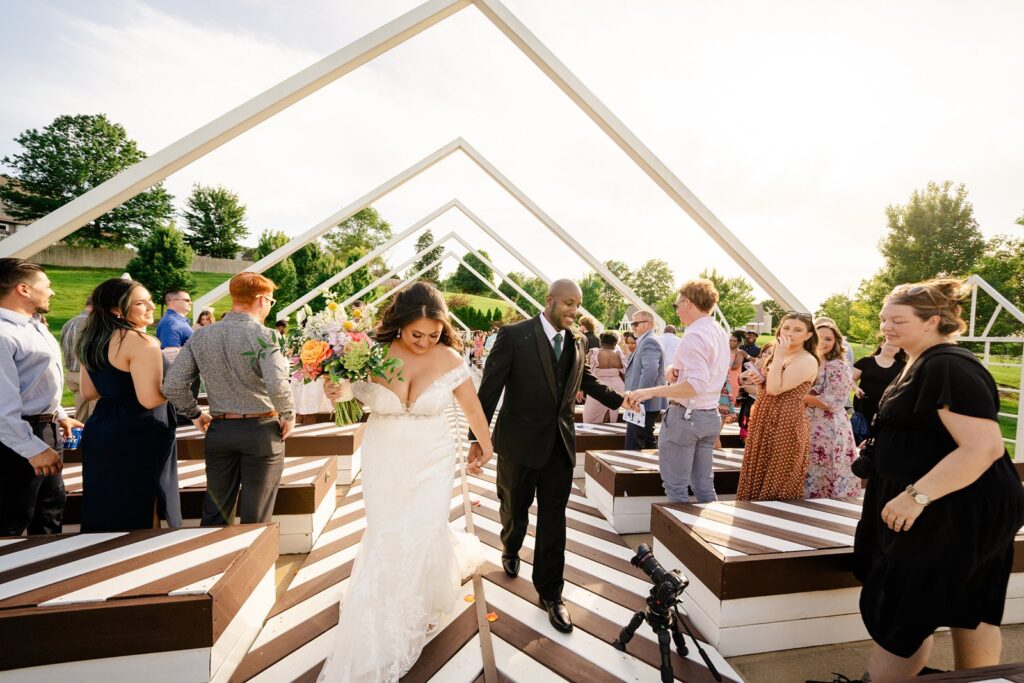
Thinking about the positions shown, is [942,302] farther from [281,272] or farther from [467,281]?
[467,281]

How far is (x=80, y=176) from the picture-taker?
4853 centimetres

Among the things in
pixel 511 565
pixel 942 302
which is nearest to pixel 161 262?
pixel 511 565

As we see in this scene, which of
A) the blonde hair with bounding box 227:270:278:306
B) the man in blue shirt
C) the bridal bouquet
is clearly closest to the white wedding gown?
the bridal bouquet

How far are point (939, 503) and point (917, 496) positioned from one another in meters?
0.16

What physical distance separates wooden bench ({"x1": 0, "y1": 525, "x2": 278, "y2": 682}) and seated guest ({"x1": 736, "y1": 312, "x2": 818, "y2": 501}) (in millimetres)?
3994

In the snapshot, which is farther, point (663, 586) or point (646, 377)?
point (646, 377)

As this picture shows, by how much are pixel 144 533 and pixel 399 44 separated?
201 inches

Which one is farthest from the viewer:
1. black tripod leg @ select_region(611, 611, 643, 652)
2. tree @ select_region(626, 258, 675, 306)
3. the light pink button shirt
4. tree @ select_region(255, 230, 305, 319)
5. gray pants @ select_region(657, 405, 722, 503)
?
tree @ select_region(626, 258, 675, 306)

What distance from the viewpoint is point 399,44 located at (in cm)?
496

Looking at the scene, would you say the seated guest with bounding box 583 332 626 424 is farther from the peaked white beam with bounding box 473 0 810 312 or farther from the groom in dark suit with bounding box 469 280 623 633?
the groom in dark suit with bounding box 469 280 623 633

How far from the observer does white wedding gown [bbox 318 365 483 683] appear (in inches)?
94.6

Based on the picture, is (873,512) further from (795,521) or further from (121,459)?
(121,459)

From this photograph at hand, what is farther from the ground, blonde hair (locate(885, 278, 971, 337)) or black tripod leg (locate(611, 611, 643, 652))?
blonde hair (locate(885, 278, 971, 337))

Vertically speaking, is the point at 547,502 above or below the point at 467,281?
below
